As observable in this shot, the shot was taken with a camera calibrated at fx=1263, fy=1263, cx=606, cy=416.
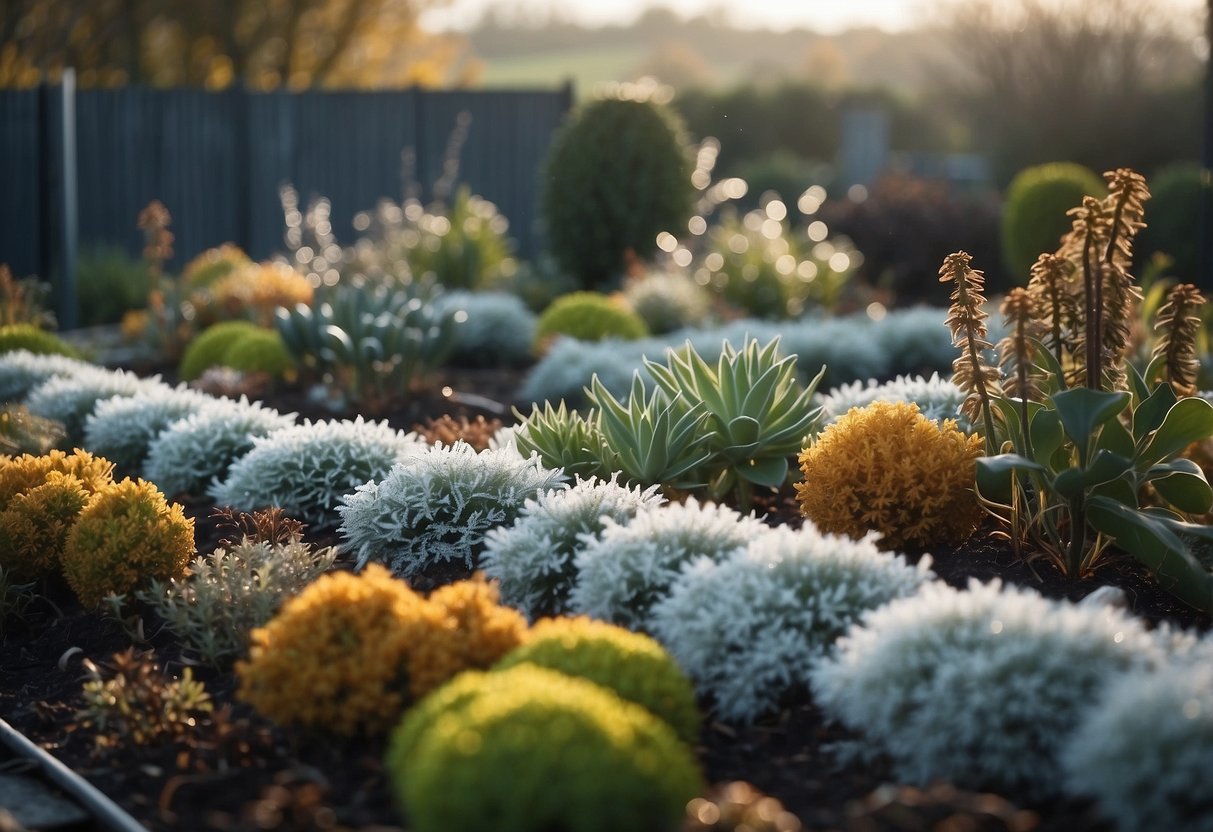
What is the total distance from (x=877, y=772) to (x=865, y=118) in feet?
71.0

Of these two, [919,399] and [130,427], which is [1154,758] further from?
[130,427]

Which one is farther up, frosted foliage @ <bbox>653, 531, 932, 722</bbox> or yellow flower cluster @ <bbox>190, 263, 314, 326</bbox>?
frosted foliage @ <bbox>653, 531, 932, 722</bbox>

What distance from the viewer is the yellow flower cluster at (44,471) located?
4609 mm

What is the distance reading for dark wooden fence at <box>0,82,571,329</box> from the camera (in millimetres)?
14055

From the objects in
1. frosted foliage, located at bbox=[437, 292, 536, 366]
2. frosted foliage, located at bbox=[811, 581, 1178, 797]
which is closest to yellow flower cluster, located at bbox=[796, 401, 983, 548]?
frosted foliage, located at bbox=[811, 581, 1178, 797]

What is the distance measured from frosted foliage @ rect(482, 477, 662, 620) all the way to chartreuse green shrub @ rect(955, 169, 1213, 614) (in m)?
1.09

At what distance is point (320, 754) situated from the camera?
117 inches

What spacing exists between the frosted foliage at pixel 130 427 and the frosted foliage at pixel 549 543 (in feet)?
8.29

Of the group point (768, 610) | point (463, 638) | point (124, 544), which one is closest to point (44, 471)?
point (124, 544)

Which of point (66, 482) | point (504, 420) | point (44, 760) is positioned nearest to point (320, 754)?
point (44, 760)

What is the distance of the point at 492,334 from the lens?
903 cm

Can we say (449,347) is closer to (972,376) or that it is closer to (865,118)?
(972,376)

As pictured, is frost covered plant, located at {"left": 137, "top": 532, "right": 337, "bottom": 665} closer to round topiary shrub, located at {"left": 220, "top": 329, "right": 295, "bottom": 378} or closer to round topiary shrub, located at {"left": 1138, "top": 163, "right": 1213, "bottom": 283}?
round topiary shrub, located at {"left": 220, "top": 329, "right": 295, "bottom": 378}

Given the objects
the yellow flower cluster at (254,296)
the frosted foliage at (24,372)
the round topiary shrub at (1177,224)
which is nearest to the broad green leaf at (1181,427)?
the frosted foliage at (24,372)
